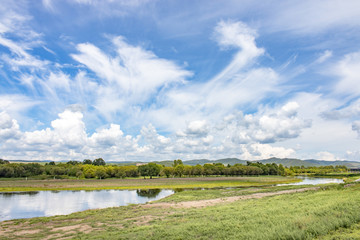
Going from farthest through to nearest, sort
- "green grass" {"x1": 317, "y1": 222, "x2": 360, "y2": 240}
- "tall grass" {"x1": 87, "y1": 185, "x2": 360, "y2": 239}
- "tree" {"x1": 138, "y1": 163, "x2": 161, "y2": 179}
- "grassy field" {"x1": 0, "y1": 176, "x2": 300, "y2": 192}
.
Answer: "tree" {"x1": 138, "y1": 163, "x2": 161, "y2": 179} < "grassy field" {"x1": 0, "y1": 176, "x2": 300, "y2": 192} < "tall grass" {"x1": 87, "y1": 185, "x2": 360, "y2": 239} < "green grass" {"x1": 317, "y1": 222, "x2": 360, "y2": 240}

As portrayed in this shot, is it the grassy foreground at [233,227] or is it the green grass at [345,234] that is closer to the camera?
the green grass at [345,234]

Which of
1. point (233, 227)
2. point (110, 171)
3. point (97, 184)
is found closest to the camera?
point (233, 227)

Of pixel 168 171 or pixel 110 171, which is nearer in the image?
pixel 110 171

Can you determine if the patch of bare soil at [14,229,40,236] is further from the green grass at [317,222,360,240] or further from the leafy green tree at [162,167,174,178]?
the leafy green tree at [162,167,174,178]

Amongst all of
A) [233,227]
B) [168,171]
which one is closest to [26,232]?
[233,227]

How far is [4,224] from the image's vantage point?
28578 mm

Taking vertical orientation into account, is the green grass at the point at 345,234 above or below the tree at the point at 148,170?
below

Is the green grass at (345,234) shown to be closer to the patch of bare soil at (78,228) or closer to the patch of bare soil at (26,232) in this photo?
the patch of bare soil at (78,228)

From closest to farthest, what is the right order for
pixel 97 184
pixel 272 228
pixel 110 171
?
1. pixel 272 228
2. pixel 97 184
3. pixel 110 171

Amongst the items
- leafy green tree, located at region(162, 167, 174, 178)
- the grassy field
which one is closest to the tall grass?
the grassy field

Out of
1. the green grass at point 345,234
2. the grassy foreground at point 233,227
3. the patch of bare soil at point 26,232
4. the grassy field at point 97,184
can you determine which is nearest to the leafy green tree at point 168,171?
the grassy field at point 97,184

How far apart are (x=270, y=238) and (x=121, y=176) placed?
132501 mm

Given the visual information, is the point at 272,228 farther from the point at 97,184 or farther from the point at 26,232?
the point at 97,184

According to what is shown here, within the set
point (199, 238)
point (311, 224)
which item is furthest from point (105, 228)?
point (311, 224)
